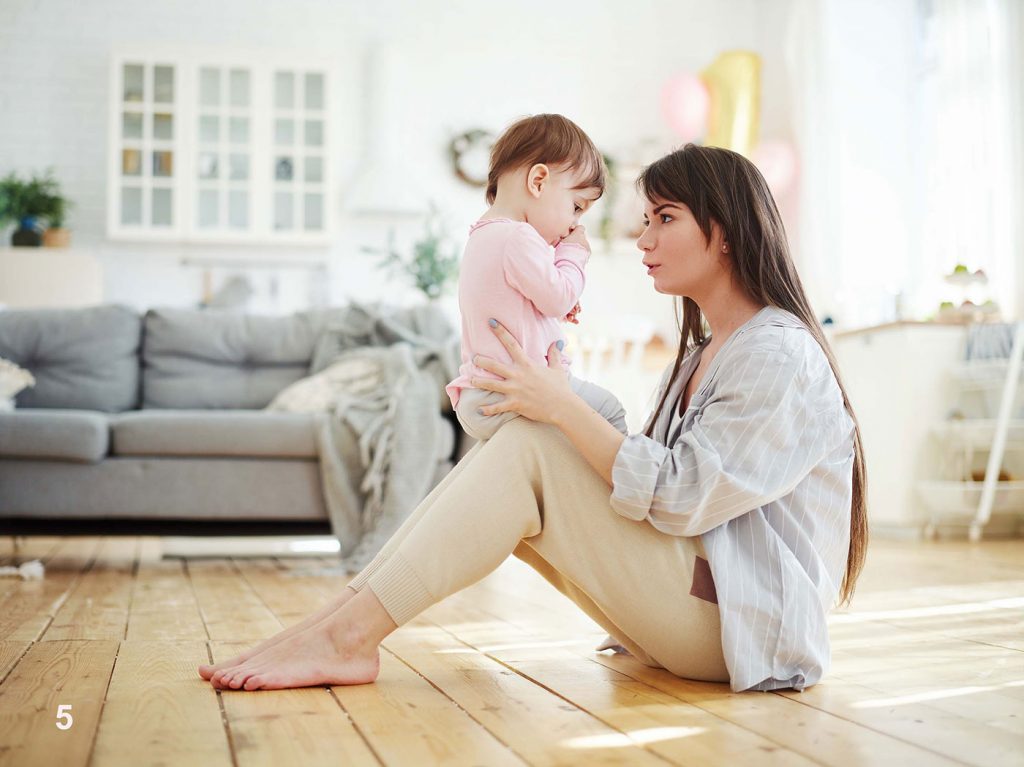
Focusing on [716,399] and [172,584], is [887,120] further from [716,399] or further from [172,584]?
[716,399]

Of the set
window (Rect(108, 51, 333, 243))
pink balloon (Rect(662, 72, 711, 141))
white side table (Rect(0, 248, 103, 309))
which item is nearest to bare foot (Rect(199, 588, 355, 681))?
white side table (Rect(0, 248, 103, 309))

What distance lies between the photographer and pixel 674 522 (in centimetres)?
144

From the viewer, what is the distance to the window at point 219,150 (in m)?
6.29

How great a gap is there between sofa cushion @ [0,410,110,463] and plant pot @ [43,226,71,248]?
3.06 meters

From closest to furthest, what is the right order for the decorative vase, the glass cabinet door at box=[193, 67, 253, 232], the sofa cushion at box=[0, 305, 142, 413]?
1. the sofa cushion at box=[0, 305, 142, 413]
2. the decorative vase
3. the glass cabinet door at box=[193, 67, 253, 232]

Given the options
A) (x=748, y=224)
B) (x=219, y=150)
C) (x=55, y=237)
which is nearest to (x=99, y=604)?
(x=748, y=224)

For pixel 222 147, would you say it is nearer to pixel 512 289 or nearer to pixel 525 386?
pixel 512 289

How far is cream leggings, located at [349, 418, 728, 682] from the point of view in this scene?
1.46 meters

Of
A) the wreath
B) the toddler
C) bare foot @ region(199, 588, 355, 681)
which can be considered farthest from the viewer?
the wreath

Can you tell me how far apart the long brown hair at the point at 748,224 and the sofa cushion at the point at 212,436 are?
2.05 meters

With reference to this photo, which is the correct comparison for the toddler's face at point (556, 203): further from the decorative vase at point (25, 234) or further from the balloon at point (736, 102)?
the decorative vase at point (25, 234)

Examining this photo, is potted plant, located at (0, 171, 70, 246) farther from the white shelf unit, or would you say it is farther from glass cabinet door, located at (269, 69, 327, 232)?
the white shelf unit

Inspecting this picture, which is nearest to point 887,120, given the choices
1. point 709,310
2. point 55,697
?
point 709,310

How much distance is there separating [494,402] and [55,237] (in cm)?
522
